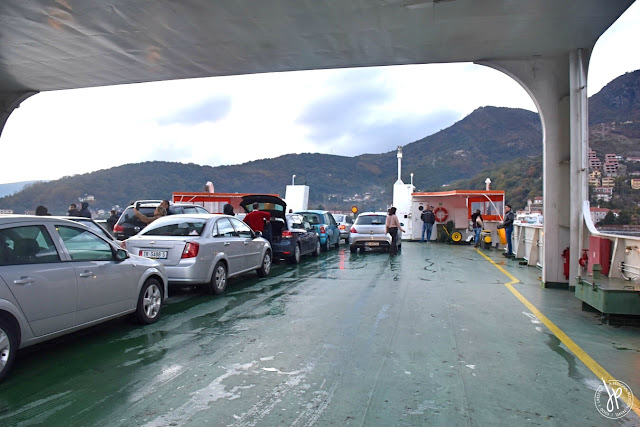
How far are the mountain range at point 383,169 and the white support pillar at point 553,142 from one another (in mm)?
3160

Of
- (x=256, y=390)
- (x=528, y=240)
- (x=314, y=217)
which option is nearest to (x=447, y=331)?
(x=256, y=390)

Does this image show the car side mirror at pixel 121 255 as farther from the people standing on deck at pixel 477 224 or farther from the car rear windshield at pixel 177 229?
Result: the people standing on deck at pixel 477 224

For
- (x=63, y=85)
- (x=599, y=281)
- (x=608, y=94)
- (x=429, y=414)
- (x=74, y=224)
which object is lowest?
(x=429, y=414)

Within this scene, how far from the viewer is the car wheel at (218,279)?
8523 millimetres

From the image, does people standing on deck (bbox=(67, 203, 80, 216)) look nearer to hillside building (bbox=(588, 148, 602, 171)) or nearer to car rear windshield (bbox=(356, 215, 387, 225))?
car rear windshield (bbox=(356, 215, 387, 225))

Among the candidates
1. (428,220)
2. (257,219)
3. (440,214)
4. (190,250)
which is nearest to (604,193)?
(257,219)

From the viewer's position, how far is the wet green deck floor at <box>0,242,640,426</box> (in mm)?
3580

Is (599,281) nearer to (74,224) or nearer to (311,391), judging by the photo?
(311,391)

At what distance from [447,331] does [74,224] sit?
4.87 m

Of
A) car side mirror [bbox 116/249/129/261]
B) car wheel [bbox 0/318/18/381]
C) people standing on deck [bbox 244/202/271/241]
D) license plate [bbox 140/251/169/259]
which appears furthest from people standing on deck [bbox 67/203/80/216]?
car wheel [bbox 0/318/18/381]

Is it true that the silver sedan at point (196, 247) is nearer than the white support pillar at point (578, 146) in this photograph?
Yes

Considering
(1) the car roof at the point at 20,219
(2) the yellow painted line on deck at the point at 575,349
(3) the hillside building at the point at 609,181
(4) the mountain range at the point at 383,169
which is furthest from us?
(4) the mountain range at the point at 383,169

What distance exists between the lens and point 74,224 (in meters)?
5.45

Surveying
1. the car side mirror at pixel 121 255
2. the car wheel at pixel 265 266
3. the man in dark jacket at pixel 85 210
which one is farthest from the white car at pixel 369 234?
the car side mirror at pixel 121 255
